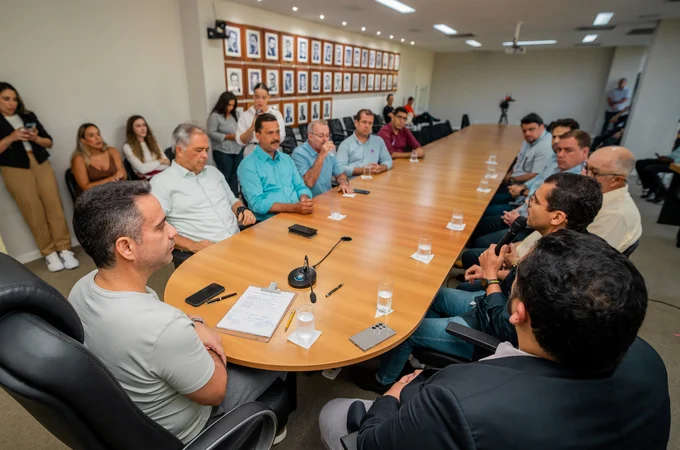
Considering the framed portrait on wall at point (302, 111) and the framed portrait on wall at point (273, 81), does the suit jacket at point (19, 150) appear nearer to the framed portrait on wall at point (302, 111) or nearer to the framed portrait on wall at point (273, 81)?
the framed portrait on wall at point (273, 81)

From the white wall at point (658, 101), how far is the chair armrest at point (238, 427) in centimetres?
852

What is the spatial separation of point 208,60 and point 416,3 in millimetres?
3229

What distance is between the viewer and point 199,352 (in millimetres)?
979

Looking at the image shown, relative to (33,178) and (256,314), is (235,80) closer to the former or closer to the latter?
(33,178)

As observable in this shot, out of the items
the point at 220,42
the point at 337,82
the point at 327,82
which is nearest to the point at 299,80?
the point at 327,82

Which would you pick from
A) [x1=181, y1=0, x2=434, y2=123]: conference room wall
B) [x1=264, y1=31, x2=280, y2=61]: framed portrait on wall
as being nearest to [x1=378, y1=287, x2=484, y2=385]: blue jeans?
[x1=181, y1=0, x2=434, y2=123]: conference room wall

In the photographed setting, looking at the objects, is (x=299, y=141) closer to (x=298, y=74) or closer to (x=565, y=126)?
(x=298, y=74)

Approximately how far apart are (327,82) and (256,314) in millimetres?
7043

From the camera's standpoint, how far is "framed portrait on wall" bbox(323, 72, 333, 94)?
7334mm

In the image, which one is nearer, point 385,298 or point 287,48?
point 385,298

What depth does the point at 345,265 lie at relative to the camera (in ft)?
5.66

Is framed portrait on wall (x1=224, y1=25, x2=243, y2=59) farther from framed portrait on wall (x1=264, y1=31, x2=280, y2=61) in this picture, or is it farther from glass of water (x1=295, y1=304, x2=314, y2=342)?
glass of water (x1=295, y1=304, x2=314, y2=342)

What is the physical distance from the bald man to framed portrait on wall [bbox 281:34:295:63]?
17.6 ft

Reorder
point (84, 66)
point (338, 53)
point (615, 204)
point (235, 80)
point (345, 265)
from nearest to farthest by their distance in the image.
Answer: point (345, 265) → point (615, 204) → point (84, 66) → point (235, 80) → point (338, 53)
